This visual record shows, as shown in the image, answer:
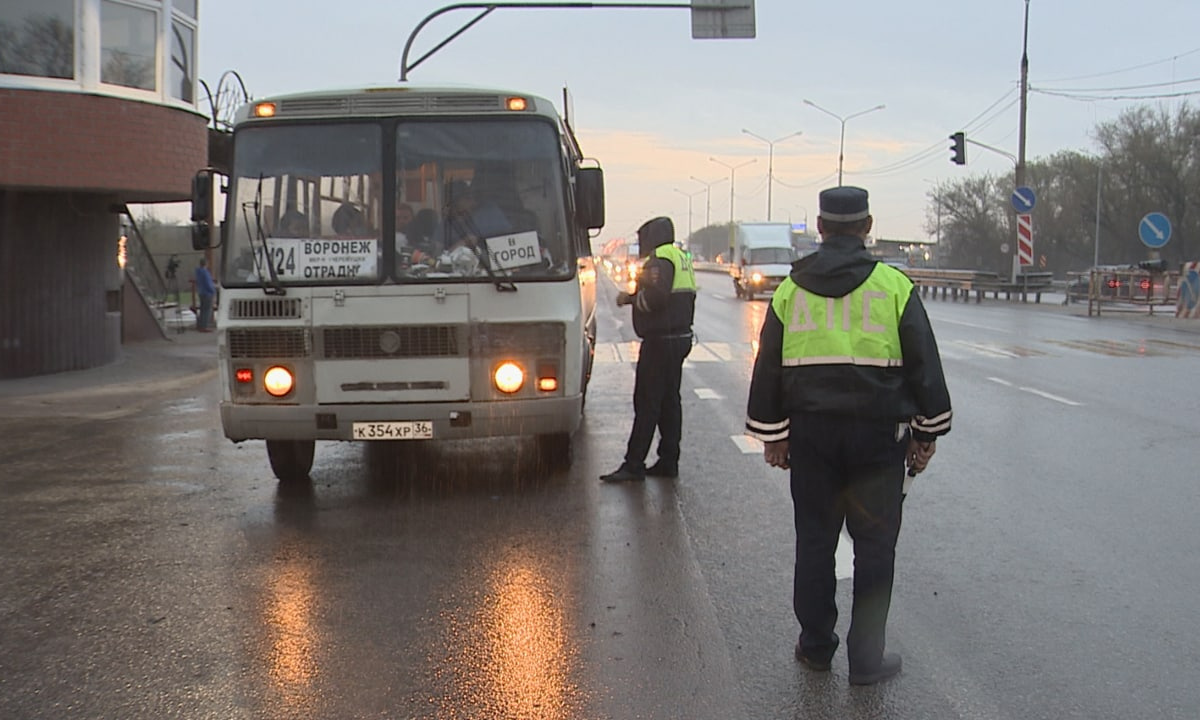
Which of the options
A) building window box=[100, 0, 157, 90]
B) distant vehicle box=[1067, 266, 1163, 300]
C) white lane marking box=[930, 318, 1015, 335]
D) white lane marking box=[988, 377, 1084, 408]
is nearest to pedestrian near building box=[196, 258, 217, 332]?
building window box=[100, 0, 157, 90]

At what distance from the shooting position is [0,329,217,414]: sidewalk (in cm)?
1401

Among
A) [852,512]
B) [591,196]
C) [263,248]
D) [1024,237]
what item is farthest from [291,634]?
[1024,237]

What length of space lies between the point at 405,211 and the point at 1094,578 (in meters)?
4.73

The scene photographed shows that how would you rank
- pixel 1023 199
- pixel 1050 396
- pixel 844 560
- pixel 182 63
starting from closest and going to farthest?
pixel 844 560
pixel 1050 396
pixel 182 63
pixel 1023 199

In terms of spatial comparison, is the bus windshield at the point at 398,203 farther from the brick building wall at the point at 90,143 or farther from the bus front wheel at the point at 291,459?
the brick building wall at the point at 90,143

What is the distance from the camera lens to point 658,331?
8203mm

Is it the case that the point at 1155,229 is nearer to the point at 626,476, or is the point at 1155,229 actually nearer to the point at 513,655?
the point at 626,476

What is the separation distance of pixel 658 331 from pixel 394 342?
187cm

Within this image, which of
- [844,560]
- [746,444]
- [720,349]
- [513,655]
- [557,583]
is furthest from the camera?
[720,349]

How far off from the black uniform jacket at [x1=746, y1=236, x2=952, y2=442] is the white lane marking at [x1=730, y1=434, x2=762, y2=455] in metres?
5.19

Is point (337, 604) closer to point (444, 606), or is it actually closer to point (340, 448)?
point (444, 606)

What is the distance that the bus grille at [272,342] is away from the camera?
7551 mm

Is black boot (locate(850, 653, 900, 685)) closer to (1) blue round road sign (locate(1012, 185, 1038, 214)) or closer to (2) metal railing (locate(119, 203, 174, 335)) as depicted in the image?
(2) metal railing (locate(119, 203, 174, 335))

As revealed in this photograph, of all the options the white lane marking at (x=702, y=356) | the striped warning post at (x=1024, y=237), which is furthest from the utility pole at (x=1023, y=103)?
the white lane marking at (x=702, y=356)
